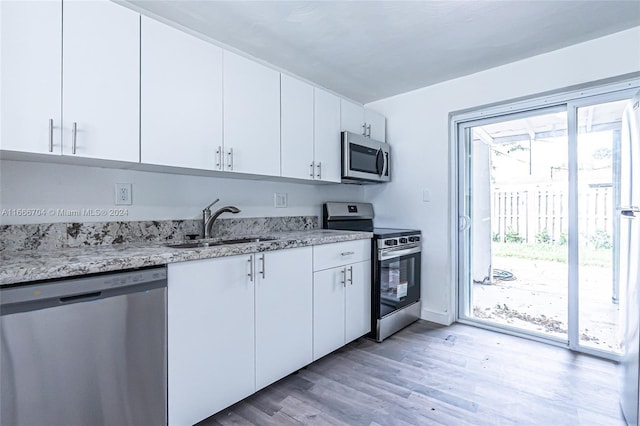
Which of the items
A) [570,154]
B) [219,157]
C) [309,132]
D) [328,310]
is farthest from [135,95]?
[570,154]

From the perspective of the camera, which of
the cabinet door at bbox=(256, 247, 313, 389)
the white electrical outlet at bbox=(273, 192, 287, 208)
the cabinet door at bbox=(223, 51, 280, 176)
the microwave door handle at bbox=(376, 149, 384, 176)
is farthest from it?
the microwave door handle at bbox=(376, 149, 384, 176)

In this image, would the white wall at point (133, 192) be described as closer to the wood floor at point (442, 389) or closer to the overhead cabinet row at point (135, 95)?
the overhead cabinet row at point (135, 95)

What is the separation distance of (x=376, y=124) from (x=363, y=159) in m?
0.53

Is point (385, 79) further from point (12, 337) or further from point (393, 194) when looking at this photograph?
point (12, 337)

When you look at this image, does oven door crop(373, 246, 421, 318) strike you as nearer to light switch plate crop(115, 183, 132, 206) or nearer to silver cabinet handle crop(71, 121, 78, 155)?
light switch plate crop(115, 183, 132, 206)

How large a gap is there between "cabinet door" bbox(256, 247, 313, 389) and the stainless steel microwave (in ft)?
3.36

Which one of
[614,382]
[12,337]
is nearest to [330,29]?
[12,337]

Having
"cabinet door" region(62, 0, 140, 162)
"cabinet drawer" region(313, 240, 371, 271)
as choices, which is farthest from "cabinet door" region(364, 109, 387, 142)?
"cabinet door" region(62, 0, 140, 162)

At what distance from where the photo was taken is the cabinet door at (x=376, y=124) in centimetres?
310

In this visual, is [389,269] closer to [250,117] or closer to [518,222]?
[518,222]

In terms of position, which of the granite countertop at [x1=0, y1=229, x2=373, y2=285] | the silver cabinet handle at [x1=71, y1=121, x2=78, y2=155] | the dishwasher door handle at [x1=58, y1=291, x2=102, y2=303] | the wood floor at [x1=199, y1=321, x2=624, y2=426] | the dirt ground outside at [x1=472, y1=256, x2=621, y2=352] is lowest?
the wood floor at [x1=199, y1=321, x2=624, y2=426]

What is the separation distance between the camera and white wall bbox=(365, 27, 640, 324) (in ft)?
7.75

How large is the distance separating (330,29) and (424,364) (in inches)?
93.2

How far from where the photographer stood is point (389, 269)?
271cm
